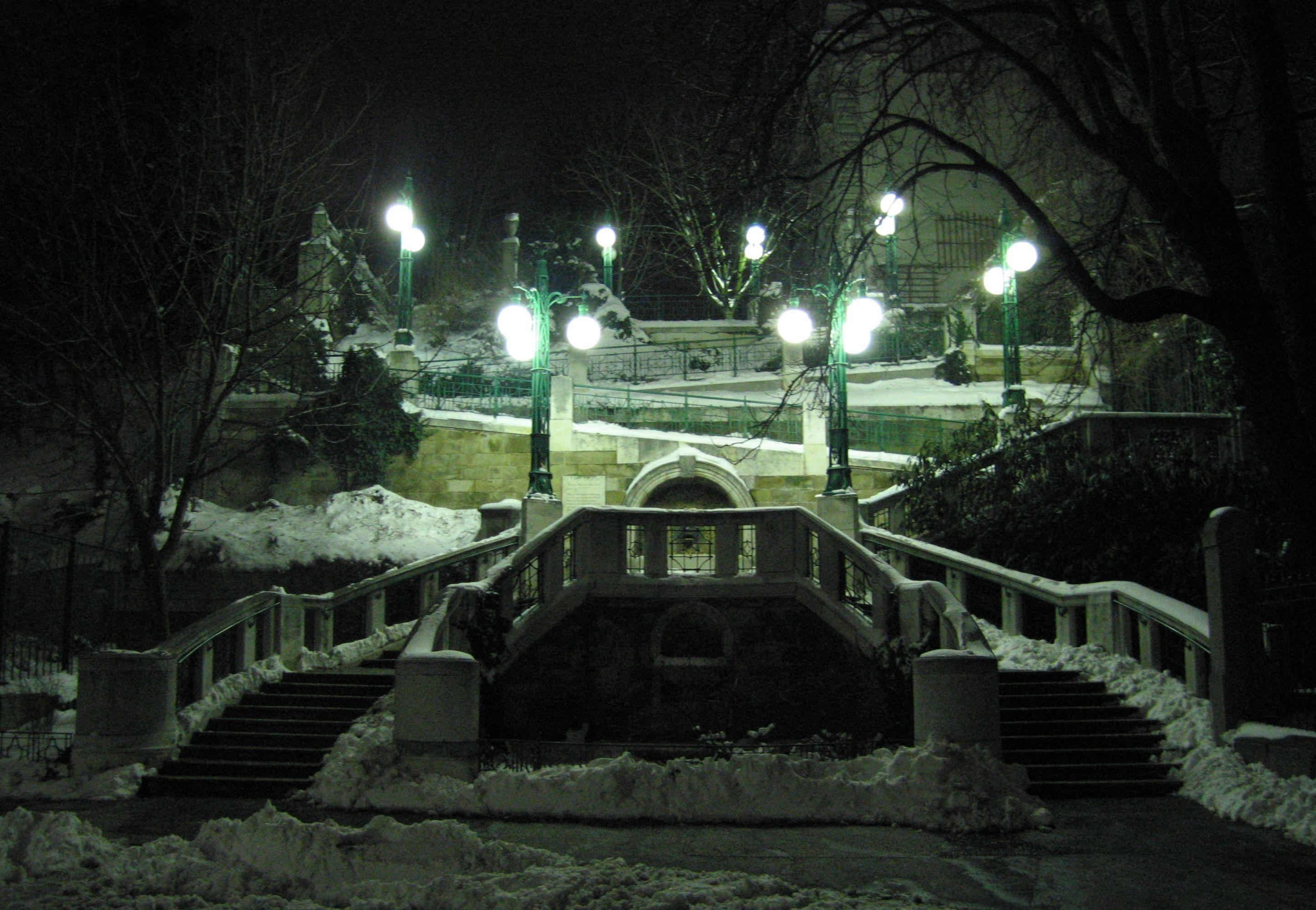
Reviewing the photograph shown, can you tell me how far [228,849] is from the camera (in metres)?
7.53

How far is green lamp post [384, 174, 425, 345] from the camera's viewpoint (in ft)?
78.7

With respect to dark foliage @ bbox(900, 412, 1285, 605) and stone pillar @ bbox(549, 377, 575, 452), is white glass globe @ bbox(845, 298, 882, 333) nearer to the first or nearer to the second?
dark foliage @ bbox(900, 412, 1285, 605)

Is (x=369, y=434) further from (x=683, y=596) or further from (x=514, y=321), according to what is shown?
(x=683, y=596)

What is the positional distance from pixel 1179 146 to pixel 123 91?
15.0 m

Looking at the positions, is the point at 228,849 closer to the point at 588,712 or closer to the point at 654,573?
the point at 588,712

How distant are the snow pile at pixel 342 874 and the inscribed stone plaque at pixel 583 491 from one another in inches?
523

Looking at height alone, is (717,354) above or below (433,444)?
above

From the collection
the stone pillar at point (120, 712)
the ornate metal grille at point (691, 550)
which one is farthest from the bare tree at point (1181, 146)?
the stone pillar at point (120, 712)

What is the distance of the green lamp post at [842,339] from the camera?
16.5 metres

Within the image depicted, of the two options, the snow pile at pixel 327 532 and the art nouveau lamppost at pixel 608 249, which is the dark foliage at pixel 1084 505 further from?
the art nouveau lamppost at pixel 608 249

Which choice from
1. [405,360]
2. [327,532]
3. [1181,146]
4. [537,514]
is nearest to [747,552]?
[537,514]

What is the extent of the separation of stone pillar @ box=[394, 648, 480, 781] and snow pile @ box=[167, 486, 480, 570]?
30.2ft

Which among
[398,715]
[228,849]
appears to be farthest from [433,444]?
[228,849]

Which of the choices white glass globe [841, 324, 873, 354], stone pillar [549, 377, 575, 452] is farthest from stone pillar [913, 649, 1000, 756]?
stone pillar [549, 377, 575, 452]
